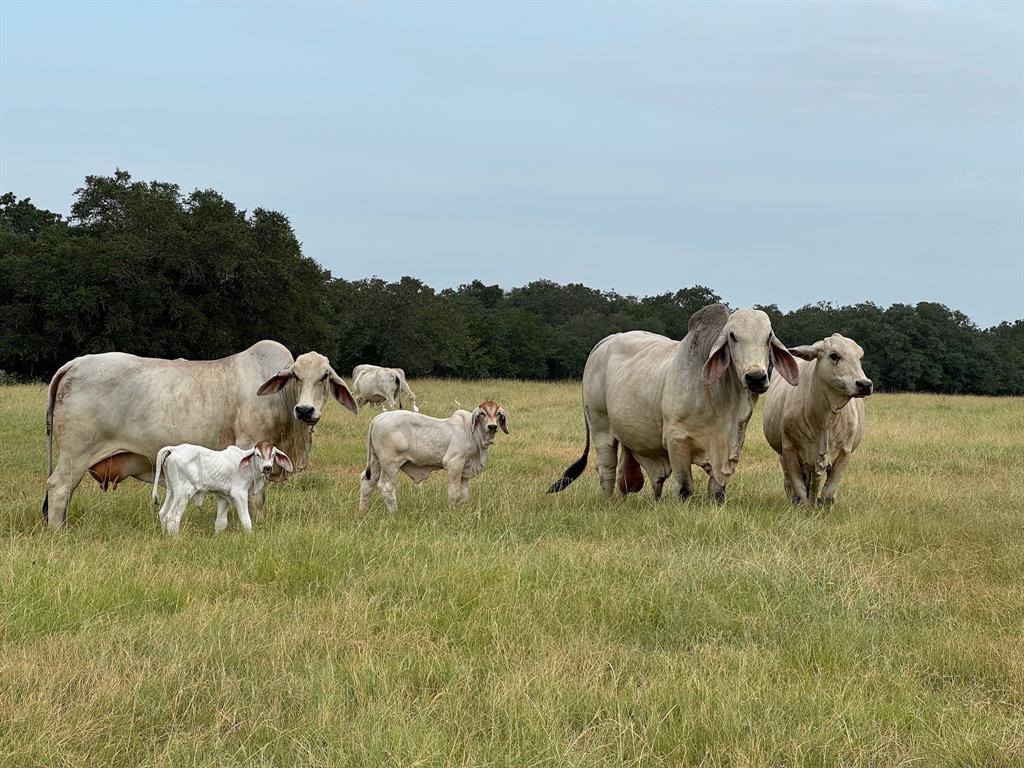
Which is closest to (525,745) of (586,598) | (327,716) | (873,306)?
(327,716)

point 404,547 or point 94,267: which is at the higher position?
point 94,267

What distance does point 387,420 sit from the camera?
369 inches

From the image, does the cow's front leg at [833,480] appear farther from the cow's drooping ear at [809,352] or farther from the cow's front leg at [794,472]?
the cow's drooping ear at [809,352]

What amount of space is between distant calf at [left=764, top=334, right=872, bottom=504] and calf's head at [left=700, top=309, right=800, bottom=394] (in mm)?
593

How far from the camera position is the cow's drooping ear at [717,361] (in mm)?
8600

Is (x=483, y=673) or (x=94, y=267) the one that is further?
(x=94, y=267)

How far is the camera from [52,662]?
15.0 feet

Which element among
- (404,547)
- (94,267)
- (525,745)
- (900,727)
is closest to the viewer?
(525,745)

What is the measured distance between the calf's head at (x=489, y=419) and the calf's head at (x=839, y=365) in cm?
284

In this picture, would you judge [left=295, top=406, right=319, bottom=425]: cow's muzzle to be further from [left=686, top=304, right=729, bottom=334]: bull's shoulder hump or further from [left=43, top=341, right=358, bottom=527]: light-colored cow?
[left=686, top=304, right=729, bottom=334]: bull's shoulder hump

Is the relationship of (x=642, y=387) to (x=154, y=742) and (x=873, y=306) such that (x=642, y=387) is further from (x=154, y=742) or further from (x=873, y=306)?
(x=873, y=306)

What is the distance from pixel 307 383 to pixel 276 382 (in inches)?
12.7

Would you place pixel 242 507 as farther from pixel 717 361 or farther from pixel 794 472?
pixel 794 472

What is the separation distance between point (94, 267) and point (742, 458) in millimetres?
29875
